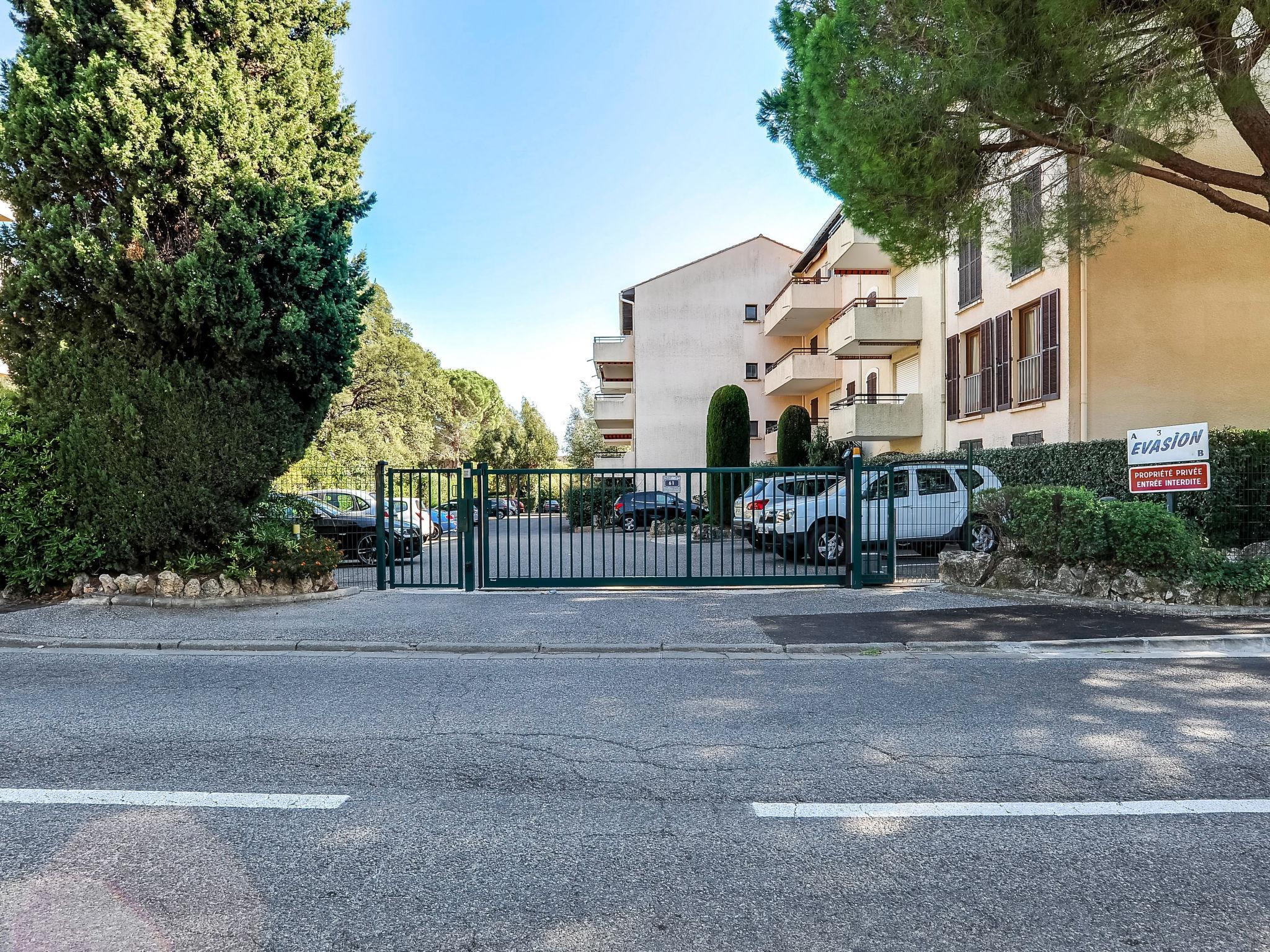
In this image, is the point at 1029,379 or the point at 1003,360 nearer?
the point at 1029,379

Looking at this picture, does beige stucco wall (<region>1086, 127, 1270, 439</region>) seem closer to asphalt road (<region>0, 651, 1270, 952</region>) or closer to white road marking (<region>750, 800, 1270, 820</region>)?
asphalt road (<region>0, 651, 1270, 952</region>)

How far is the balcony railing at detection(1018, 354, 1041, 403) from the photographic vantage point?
1716 centimetres

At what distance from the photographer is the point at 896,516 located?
10.4m

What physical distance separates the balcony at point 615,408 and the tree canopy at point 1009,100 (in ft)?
86.5

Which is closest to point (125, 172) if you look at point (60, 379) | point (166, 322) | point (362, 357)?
point (166, 322)

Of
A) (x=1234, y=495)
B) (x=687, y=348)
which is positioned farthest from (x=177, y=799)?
(x=687, y=348)

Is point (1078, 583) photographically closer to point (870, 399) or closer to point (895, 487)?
point (895, 487)

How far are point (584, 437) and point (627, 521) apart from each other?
43151mm

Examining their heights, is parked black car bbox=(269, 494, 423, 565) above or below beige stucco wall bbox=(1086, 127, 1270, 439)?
below

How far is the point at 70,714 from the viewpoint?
4.99 m

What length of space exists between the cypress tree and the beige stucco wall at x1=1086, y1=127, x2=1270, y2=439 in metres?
14.7

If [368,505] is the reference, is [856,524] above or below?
below

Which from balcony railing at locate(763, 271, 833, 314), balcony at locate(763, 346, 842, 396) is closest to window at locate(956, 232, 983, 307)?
balcony at locate(763, 346, 842, 396)

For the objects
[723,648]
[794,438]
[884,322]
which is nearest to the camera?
[723,648]
